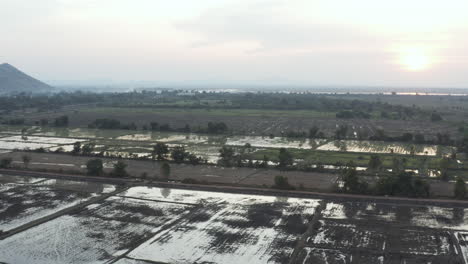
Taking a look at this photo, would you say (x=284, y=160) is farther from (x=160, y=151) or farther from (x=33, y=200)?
(x=33, y=200)

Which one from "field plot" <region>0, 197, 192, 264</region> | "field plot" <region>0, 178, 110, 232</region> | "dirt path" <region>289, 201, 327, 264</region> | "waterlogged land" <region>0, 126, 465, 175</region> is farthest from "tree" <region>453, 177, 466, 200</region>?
"field plot" <region>0, 178, 110, 232</region>

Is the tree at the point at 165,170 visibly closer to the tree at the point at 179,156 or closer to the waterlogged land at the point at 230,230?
the waterlogged land at the point at 230,230

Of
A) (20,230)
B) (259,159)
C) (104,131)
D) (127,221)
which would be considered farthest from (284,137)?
(20,230)

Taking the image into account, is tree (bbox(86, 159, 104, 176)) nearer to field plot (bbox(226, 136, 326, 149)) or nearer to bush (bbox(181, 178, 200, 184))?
bush (bbox(181, 178, 200, 184))

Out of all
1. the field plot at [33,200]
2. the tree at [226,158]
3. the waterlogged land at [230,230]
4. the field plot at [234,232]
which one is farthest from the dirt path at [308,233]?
the field plot at [33,200]

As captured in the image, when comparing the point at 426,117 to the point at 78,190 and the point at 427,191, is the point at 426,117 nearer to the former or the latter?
the point at 427,191

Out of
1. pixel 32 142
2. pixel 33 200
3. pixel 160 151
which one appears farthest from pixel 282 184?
pixel 32 142

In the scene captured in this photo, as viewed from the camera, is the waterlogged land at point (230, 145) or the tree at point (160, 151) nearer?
the tree at point (160, 151)
